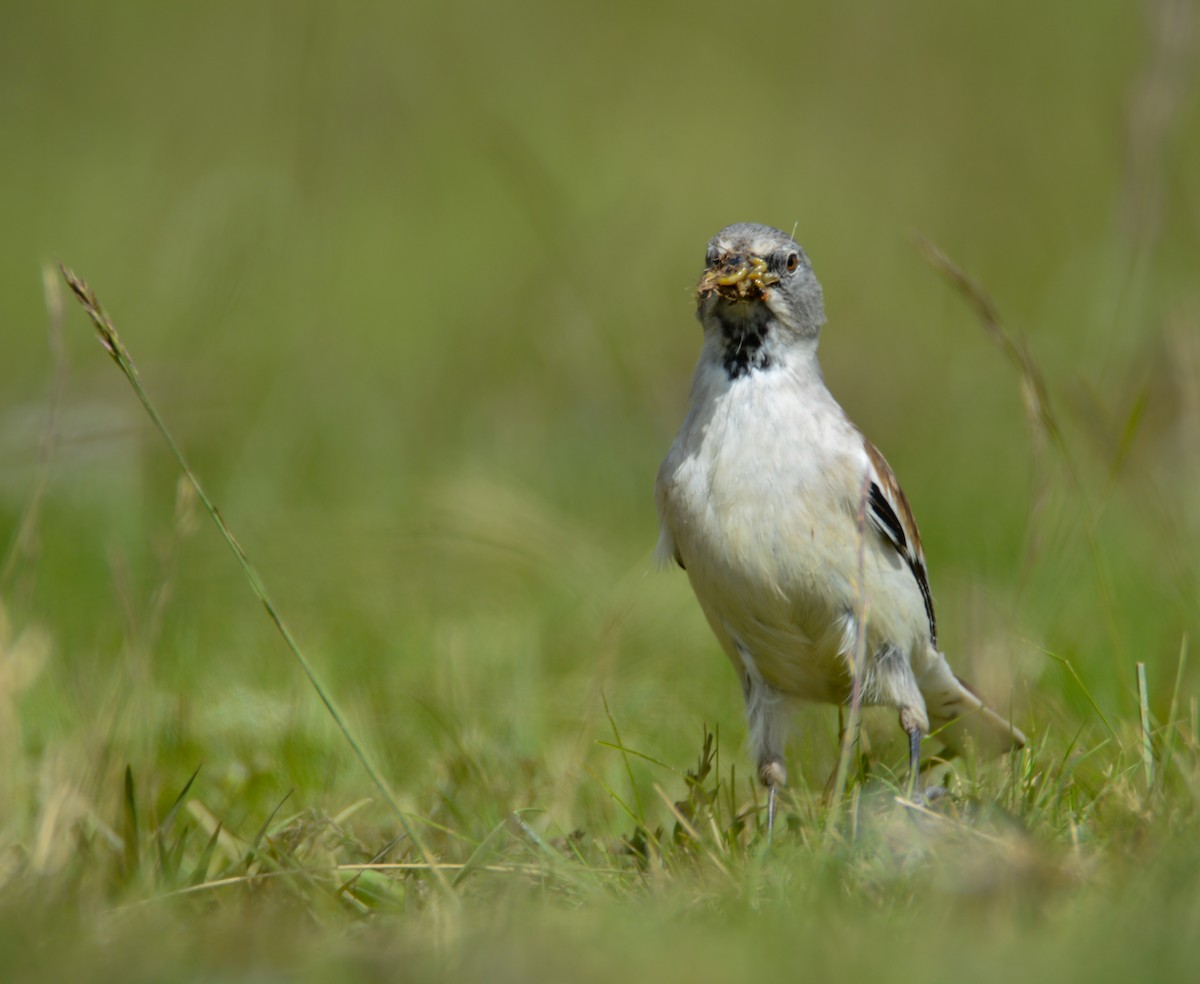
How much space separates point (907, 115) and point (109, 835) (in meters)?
14.4

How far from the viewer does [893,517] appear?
15.7 feet

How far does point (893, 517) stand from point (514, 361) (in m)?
7.03

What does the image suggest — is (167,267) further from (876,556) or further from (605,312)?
(876,556)

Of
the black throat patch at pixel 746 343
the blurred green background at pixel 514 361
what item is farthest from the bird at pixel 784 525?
the blurred green background at pixel 514 361

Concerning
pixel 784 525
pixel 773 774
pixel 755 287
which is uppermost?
pixel 755 287

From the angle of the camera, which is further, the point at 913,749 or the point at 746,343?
the point at 746,343

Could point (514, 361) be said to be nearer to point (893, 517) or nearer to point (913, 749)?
point (893, 517)

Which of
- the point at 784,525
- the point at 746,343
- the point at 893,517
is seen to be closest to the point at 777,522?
the point at 784,525

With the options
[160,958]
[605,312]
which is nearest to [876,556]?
[160,958]

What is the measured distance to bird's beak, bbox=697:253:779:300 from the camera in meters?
4.68

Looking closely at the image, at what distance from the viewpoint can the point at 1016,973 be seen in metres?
Answer: 2.66

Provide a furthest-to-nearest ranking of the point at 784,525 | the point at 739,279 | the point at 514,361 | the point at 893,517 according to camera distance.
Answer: the point at 514,361 < the point at 893,517 < the point at 739,279 < the point at 784,525

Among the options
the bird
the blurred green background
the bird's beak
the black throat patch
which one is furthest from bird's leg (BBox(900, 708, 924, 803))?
the bird's beak

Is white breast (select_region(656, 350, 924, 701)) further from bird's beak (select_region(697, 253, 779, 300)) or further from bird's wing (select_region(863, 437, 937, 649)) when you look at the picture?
bird's beak (select_region(697, 253, 779, 300))
